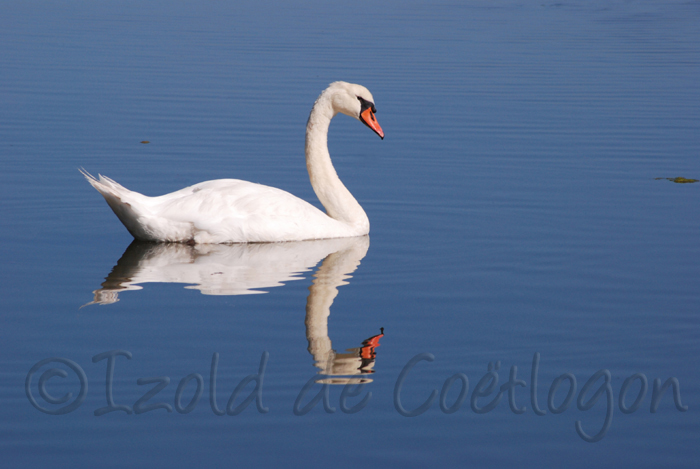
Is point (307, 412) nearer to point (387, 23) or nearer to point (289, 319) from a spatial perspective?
point (289, 319)

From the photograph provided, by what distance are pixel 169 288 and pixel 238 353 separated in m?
1.71

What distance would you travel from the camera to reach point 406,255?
9281mm

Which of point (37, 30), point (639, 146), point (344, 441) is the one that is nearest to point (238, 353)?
point (344, 441)

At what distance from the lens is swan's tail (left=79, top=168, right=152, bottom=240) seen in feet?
29.9

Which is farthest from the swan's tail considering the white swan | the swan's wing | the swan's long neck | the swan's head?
the swan's head

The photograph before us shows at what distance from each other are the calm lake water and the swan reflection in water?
0.04 meters

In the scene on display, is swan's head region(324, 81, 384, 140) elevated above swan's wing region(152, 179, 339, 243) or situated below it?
above

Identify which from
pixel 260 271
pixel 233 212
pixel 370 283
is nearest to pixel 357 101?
pixel 233 212

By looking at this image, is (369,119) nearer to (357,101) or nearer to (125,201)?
(357,101)

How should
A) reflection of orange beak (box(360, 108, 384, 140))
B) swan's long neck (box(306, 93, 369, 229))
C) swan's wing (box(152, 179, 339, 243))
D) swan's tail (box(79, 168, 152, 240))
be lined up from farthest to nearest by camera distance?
reflection of orange beak (box(360, 108, 384, 140)) → swan's long neck (box(306, 93, 369, 229)) → swan's wing (box(152, 179, 339, 243)) → swan's tail (box(79, 168, 152, 240))

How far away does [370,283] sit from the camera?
27.4 ft

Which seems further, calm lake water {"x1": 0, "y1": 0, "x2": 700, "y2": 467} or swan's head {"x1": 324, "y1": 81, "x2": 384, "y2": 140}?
swan's head {"x1": 324, "y1": 81, "x2": 384, "y2": 140}

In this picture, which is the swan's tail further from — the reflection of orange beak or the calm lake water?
the reflection of orange beak

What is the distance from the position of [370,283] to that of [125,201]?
8.13 feet
